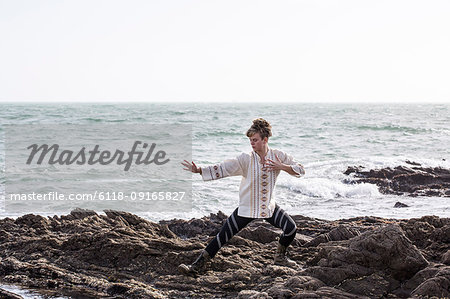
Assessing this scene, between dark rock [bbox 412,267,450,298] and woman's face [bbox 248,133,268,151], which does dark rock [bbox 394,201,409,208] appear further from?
dark rock [bbox 412,267,450,298]

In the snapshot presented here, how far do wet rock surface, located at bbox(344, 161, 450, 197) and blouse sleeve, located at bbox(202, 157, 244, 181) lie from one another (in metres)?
9.25

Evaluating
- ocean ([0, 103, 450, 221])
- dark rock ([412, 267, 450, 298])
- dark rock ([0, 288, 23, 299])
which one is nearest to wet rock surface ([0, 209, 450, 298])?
dark rock ([412, 267, 450, 298])

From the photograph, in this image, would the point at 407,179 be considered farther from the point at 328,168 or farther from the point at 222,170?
the point at 222,170

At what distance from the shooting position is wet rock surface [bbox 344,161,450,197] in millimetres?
13517

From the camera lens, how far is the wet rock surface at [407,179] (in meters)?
13.5

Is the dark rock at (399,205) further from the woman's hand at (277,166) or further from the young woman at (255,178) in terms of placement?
the woman's hand at (277,166)

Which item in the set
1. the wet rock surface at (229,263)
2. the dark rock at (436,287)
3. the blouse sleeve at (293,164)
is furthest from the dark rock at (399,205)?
the dark rock at (436,287)

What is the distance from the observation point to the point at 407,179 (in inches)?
572

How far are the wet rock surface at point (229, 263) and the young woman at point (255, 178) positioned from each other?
21 cm

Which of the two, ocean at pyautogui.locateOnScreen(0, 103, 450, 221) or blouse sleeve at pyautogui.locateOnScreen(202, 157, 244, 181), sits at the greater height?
blouse sleeve at pyautogui.locateOnScreen(202, 157, 244, 181)

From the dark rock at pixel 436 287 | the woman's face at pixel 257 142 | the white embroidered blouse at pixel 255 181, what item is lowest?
the dark rock at pixel 436 287

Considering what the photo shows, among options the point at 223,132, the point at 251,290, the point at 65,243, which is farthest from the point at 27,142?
the point at 251,290

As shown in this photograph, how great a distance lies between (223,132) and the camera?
3241cm

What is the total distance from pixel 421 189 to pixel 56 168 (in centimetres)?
1166
